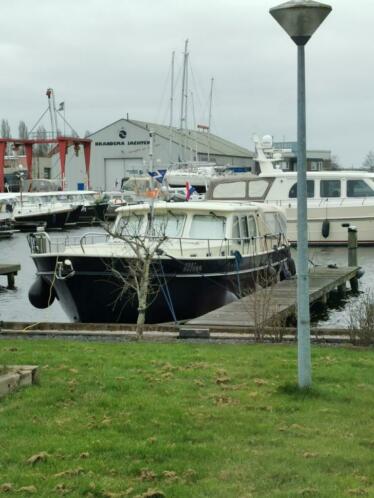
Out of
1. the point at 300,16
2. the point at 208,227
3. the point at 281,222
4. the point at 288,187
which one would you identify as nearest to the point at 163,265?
the point at 208,227

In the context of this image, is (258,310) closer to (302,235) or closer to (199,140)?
(302,235)

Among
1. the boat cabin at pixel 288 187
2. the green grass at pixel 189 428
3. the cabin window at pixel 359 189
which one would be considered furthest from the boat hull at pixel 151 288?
the cabin window at pixel 359 189

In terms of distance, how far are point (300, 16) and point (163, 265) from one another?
10202 mm

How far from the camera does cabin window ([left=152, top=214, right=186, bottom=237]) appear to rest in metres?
19.0

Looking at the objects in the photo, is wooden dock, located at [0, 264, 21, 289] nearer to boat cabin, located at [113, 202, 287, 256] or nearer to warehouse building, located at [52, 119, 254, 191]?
boat cabin, located at [113, 202, 287, 256]

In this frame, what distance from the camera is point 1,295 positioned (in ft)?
92.8

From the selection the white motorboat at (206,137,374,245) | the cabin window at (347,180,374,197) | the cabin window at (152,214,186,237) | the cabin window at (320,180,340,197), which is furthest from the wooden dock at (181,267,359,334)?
the cabin window at (347,180,374,197)

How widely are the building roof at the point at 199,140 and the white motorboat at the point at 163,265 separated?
64778 mm

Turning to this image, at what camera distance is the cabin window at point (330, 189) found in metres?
38.7

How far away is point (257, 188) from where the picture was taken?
37.9 meters

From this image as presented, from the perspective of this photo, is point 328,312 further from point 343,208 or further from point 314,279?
point 343,208

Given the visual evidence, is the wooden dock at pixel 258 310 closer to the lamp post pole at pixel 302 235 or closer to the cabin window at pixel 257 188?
the lamp post pole at pixel 302 235

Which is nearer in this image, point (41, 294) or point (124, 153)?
point (41, 294)

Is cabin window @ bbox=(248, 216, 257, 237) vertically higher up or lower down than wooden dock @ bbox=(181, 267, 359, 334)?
higher up
